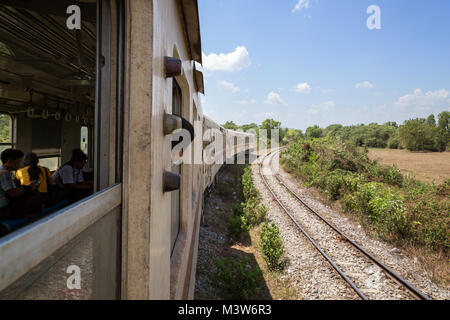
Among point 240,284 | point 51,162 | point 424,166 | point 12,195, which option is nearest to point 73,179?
point 12,195

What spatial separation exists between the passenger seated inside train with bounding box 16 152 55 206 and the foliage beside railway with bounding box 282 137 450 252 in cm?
822

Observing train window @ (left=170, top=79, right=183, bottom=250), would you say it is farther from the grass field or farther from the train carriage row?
the grass field

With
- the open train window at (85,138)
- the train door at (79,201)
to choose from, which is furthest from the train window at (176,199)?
the open train window at (85,138)

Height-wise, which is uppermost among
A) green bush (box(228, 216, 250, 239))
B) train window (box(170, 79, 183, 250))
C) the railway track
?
train window (box(170, 79, 183, 250))

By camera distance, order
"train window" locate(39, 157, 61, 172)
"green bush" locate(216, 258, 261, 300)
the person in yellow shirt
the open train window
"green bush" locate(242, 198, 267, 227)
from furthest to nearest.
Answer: "green bush" locate(242, 198, 267, 227) < the open train window < "train window" locate(39, 157, 61, 172) < "green bush" locate(216, 258, 261, 300) < the person in yellow shirt

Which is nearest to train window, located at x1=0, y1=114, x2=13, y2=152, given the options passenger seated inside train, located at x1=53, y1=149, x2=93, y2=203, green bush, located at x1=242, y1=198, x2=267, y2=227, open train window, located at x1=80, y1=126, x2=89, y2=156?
passenger seated inside train, located at x1=53, y1=149, x2=93, y2=203

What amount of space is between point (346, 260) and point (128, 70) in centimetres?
655

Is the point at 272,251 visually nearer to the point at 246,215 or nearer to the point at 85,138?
the point at 246,215

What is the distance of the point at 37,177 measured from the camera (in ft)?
12.2

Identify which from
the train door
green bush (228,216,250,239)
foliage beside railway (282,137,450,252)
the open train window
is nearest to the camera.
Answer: the train door

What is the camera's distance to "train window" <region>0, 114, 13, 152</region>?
418cm

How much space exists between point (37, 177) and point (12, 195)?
0.83 m

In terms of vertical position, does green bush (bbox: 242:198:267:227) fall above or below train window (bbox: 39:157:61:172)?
below
